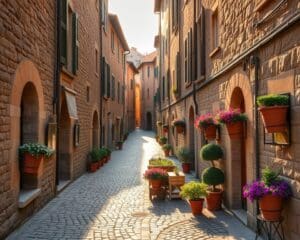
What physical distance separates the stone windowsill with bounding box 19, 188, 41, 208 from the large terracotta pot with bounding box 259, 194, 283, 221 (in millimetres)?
4106

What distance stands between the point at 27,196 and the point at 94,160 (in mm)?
7385

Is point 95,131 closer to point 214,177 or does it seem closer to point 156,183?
point 156,183

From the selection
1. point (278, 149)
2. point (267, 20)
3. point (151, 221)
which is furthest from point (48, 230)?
point (267, 20)

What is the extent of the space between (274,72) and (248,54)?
109cm

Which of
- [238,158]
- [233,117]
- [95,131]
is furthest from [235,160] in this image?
[95,131]

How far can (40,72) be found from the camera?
7.77 metres

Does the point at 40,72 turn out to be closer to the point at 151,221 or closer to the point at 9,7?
the point at 9,7

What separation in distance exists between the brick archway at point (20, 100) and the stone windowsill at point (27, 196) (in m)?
0.29

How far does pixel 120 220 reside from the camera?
693cm

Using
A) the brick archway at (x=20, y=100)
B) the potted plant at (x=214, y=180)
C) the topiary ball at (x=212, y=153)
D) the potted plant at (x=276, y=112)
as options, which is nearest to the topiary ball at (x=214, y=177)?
the potted plant at (x=214, y=180)

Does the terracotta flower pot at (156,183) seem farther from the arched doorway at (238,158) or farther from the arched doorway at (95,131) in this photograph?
the arched doorway at (95,131)

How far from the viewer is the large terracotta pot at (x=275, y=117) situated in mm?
4520

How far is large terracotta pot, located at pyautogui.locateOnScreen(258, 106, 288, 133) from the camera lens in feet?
14.8

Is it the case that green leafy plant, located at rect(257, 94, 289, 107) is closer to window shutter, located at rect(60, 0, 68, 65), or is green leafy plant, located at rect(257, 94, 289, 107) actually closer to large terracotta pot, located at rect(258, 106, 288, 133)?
large terracotta pot, located at rect(258, 106, 288, 133)
